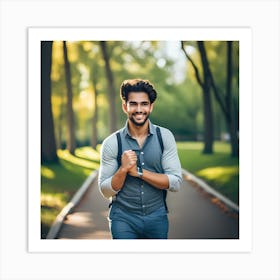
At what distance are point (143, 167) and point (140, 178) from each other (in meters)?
0.11

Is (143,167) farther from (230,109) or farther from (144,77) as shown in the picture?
(230,109)

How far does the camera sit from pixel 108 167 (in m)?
3.74

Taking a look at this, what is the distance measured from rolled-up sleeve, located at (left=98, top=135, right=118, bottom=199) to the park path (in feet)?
3.06

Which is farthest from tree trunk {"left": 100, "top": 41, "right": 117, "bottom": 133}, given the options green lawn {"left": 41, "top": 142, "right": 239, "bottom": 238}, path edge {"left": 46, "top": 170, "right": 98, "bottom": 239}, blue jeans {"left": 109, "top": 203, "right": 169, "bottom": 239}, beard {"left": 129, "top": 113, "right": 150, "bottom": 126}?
blue jeans {"left": 109, "top": 203, "right": 169, "bottom": 239}

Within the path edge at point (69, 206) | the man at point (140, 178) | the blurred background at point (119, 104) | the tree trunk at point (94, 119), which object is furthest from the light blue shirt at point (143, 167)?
the path edge at point (69, 206)

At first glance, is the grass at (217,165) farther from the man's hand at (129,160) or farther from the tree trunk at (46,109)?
the tree trunk at (46,109)

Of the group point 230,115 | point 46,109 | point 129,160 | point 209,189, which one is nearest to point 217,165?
point 209,189

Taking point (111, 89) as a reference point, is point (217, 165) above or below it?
below

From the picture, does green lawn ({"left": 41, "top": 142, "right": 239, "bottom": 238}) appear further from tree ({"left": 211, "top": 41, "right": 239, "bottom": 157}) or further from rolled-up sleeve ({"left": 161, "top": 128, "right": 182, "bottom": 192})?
rolled-up sleeve ({"left": 161, "top": 128, "right": 182, "bottom": 192})

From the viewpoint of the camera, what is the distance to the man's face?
398cm
